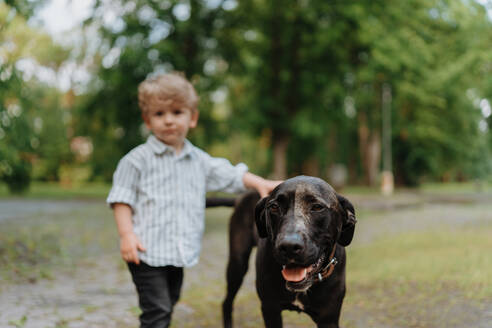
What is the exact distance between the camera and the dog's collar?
9.32 feet

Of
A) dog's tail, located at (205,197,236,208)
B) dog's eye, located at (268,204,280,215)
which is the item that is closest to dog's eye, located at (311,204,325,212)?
dog's eye, located at (268,204,280,215)

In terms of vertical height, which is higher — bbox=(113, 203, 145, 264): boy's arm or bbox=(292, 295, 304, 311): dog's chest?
bbox=(113, 203, 145, 264): boy's arm

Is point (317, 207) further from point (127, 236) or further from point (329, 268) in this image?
point (127, 236)

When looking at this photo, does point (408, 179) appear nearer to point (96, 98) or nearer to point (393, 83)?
point (393, 83)


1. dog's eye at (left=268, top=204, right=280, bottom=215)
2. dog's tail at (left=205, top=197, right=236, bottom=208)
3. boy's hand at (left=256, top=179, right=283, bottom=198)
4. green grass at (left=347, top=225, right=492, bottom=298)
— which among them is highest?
boy's hand at (left=256, top=179, right=283, bottom=198)

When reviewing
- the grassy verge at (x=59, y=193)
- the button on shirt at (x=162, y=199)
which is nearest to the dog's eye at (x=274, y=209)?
the button on shirt at (x=162, y=199)

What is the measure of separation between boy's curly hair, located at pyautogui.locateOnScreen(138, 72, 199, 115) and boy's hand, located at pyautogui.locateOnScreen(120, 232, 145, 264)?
0.92m

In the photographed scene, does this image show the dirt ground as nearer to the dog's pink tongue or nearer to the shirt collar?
the shirt collar

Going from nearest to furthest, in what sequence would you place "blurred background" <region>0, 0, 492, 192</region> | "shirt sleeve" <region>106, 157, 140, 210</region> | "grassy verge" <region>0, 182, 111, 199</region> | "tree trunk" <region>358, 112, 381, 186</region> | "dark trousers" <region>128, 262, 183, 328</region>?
"dark trousers" <region>128, 262, 183, 328</region> < "shirt sleeve" <region>106, 157, 140, 210</region> < "blurred background" <region>0, 0, 492, 192</region> < "grassy verge" <region>0, 182, 111, 199</region> < "tree trunk" <region>358, 112, 381, 186</region>

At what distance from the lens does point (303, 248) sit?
247 centimetres

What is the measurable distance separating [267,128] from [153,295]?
2341cm

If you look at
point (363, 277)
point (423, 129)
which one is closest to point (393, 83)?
point (423, 129)

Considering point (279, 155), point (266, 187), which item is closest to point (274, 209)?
point (266, 187)

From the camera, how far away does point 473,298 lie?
210 inches
